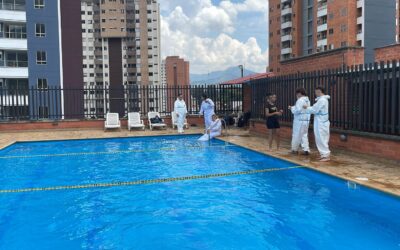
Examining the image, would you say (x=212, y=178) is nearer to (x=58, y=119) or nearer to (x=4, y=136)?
(x=4, y=136)

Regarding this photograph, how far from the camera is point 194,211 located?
5.73 meters

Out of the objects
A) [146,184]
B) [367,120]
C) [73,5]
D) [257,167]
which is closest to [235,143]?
[257,167]

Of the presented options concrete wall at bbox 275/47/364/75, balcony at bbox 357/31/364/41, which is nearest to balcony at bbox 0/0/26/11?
concrete wall at bbox 275/47/364/75

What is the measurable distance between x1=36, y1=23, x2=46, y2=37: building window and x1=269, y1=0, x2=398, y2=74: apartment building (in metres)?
35.7

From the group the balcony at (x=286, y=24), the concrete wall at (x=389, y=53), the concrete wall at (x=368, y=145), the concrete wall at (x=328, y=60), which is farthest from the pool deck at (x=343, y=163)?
the balcony at (x=286, y=24)

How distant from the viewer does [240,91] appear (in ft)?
64.1

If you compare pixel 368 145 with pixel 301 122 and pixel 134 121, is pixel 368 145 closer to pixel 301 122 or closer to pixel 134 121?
pixel 301 122

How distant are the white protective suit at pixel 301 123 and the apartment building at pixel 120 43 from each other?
314 ft

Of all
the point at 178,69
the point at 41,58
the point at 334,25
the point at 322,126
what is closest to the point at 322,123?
the point at 322,126

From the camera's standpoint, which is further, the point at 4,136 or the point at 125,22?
the point at 125,22

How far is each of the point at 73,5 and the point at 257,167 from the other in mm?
46931

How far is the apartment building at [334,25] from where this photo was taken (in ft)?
204

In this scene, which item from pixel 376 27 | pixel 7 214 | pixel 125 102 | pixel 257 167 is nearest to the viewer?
pixel 7 214

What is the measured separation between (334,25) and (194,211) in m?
66.7
